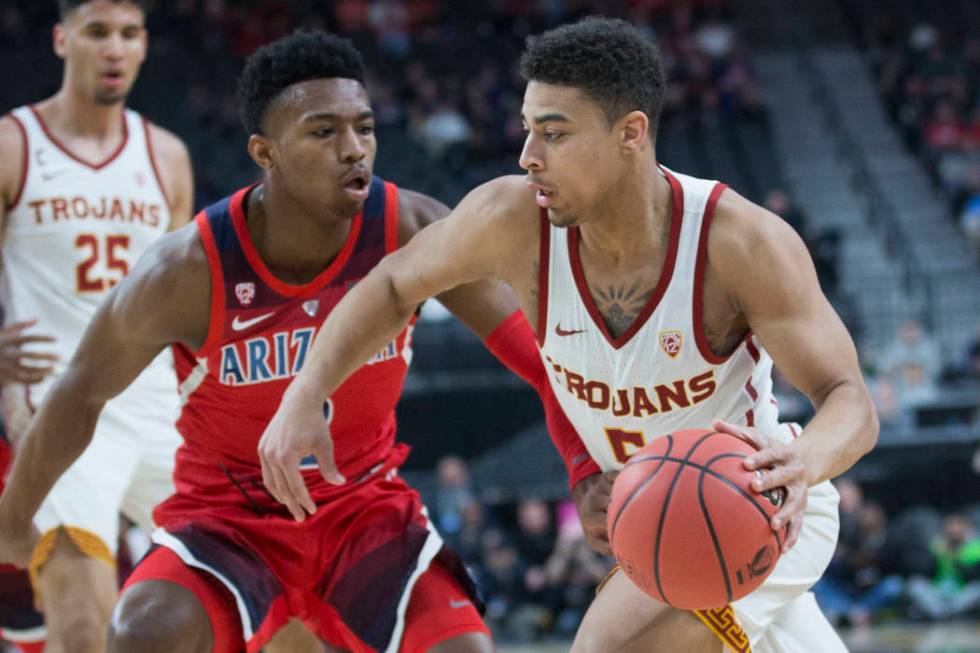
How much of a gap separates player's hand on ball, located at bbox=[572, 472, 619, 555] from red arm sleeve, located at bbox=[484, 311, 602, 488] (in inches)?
8.6

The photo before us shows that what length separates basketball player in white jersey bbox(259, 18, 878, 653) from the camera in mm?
3553

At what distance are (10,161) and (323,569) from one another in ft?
7.54

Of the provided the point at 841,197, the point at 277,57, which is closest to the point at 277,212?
the point at 277,57

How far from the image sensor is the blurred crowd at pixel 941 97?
56.4ft

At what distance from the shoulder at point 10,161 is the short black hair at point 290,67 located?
1.41 meters

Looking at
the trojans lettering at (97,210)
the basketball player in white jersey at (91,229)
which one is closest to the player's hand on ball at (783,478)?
the basketball player in white jersey at (91,229)

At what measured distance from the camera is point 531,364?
14.5 ft

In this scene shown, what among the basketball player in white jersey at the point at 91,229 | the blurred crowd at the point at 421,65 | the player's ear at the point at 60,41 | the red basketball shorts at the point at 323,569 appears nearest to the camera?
the red basketball shorts at the point at 323,569

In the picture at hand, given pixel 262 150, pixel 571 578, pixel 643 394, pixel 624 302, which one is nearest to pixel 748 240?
pixel 624 302

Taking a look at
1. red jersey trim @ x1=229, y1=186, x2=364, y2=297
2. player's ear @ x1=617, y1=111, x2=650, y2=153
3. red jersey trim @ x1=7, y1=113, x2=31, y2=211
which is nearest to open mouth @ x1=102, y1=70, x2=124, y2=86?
red jersey trim @ x1=7, y1=113, x2=31, y2=211

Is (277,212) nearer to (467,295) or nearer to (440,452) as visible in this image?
(467,295)

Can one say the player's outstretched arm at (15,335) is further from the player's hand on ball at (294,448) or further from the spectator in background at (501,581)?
the spectator in background at (501,581)

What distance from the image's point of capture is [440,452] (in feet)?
41.4

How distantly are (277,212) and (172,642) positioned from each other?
4.46 feet
